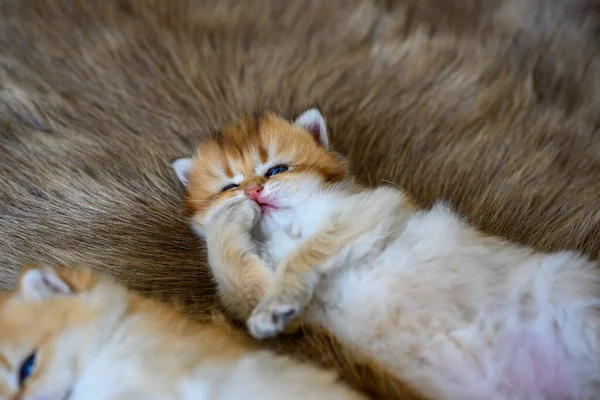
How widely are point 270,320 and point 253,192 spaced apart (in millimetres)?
336

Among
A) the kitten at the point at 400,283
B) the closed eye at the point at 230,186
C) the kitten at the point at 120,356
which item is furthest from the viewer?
the closed eye at the point at 230,186

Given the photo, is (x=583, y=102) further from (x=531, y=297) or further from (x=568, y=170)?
(x=531, y=297)

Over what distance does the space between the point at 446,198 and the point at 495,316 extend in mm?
349

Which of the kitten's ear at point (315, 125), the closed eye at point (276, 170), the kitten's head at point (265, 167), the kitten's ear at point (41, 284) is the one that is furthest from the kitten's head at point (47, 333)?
the kitten's ear at point (315, 125)

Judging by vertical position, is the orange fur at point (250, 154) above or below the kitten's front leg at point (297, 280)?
above

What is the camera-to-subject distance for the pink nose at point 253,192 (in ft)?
3.69

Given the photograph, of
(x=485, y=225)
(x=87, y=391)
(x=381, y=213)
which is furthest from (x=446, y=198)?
(x=87, y=391)

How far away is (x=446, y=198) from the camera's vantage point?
1175 mm

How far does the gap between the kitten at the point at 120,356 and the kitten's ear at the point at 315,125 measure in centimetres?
55

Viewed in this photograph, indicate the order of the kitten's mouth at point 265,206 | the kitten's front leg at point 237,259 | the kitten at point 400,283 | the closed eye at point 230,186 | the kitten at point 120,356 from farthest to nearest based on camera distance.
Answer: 1. the closed eye at point 230,186
2. the kitten's mouth at point 265,206
3. the kitten's front leg at point 237,259
4. the kitten at point 400,283
5. the kitten at point 120,356

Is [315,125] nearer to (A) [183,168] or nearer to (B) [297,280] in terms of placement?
(A) [183,168]

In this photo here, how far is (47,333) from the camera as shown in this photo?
788 mm

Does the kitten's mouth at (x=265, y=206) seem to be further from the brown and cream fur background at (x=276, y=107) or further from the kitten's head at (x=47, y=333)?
the kitten's head at (x=47, y=333)

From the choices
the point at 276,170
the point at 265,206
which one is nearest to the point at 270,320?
the point at 265,206
